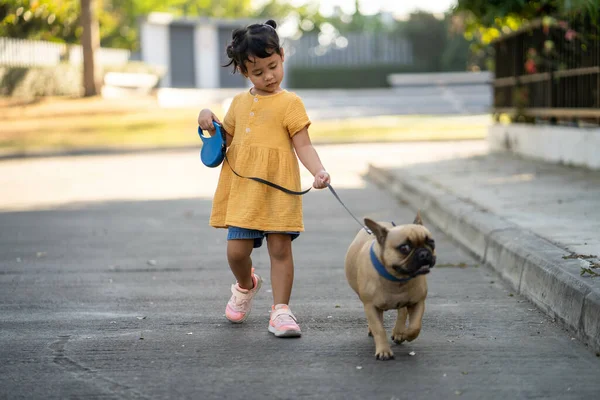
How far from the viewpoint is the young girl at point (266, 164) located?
4.82 meters

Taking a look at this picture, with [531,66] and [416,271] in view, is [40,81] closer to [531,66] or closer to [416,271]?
[531,66]

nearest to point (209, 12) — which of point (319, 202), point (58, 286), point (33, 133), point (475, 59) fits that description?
point (475, 59)

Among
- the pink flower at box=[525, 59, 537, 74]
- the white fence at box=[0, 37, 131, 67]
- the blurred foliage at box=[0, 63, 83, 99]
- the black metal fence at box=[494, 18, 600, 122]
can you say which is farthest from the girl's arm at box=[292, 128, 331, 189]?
the blurred foliage at box=[0, 63, 83, 99]

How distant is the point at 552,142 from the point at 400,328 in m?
9.54

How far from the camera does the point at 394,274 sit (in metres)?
4.12

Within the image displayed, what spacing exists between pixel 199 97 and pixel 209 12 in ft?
95.8

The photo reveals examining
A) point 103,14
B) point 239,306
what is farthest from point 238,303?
point 103,14

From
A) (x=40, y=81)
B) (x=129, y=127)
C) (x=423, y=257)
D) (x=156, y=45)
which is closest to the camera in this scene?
(x=423, y=257)

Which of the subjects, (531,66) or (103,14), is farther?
(103,14)

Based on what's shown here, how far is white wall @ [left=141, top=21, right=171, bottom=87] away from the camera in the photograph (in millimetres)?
46625

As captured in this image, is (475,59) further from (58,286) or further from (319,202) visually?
(58,286)

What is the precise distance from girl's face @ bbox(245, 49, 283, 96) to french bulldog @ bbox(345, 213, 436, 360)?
3.15ft

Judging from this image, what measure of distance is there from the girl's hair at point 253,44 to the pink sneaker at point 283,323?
1.23m

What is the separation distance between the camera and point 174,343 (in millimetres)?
4641
